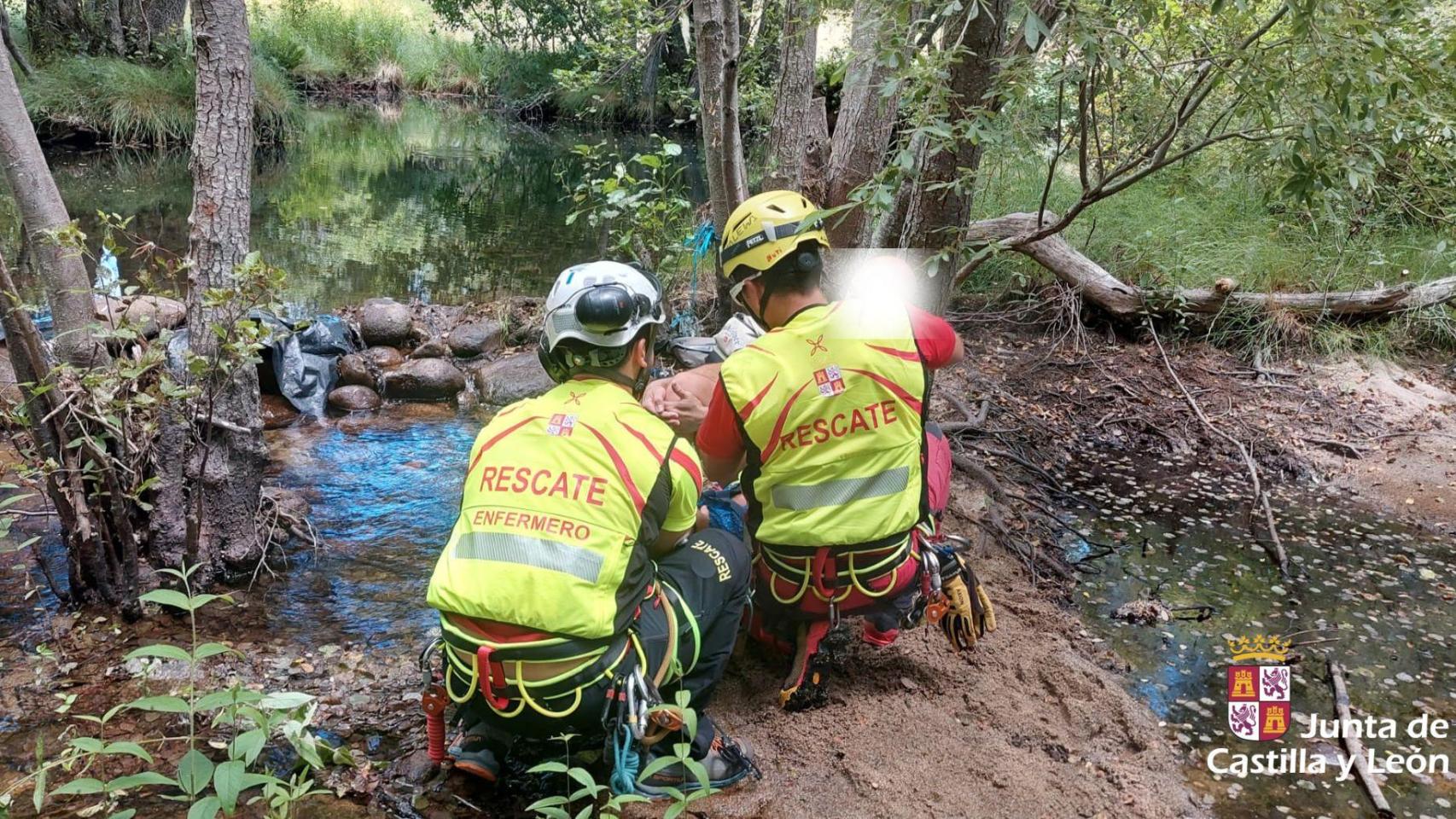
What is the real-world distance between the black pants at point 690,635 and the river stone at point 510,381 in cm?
331

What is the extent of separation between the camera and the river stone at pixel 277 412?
512cm

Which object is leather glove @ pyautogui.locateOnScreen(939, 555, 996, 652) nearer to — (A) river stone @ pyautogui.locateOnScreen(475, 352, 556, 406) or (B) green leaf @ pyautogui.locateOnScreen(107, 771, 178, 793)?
(B) green leaf @ pyautogui.locateOnScreen(107, 771, 178, 793)

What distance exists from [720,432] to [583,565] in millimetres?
725

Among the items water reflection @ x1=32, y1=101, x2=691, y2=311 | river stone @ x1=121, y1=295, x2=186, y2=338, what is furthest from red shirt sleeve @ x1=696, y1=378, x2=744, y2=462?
water reflection @ x1=32, y1=101, x2=691, y2=311

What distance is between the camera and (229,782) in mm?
1584

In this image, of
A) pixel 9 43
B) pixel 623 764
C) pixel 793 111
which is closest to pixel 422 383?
pixel 793 111

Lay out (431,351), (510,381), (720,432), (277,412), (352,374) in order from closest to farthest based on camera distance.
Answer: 1. (720,432)
2. (277,412)
3. (352,374)
4. (510,381)
5. (431,351)

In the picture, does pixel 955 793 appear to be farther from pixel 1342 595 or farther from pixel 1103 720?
pixel 1342 595

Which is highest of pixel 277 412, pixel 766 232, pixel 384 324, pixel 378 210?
pixel 766 232

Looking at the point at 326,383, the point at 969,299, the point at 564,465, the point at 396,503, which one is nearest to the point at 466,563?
the point at 564,465

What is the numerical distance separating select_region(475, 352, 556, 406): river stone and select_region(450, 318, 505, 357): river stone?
368 mm

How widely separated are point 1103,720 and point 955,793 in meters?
0.62

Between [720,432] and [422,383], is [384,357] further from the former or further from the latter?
[720,432]

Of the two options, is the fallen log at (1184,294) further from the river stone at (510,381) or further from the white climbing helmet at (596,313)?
the white climbing helmet at (596,313)
